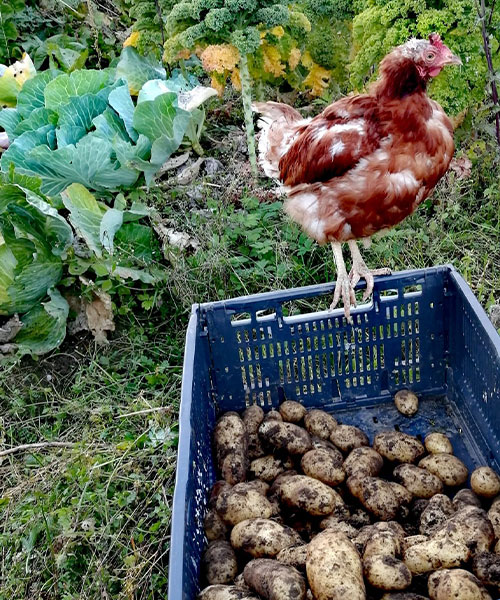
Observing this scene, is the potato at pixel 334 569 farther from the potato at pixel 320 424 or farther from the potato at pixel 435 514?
the potato at pixel 320 424

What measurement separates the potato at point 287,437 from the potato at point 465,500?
428 mm

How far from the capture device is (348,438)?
1934 millimetres

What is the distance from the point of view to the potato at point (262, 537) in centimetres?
153

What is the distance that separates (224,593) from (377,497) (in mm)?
497

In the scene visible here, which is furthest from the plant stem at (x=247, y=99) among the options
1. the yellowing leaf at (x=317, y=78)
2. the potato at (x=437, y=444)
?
the potato at (x=437, y=444)

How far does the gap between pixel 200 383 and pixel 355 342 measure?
55 cm

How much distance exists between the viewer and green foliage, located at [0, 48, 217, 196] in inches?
111

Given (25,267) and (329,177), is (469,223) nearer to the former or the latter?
(329,177)

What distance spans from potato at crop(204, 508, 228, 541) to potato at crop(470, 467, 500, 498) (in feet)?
2.21

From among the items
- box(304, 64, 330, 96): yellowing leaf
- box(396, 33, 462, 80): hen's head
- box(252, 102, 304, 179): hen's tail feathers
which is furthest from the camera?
box(304, 64, 330, 96): yellowing leaf

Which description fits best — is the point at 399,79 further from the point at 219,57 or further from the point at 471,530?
the point at 471,530

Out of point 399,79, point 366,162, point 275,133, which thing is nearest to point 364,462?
point 366,162

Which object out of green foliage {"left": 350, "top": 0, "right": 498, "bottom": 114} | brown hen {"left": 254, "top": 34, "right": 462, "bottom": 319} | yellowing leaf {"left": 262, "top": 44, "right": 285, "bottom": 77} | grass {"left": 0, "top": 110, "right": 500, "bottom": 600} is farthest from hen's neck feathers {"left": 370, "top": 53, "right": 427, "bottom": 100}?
yellowing leaf {"left": 262, "top": 44, "right": 285, "bottom": 77}

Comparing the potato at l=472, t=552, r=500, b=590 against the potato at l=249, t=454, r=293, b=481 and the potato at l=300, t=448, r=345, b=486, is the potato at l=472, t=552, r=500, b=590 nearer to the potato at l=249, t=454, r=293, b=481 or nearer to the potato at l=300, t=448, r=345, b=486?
the potato at l=300, t=448, r=345, b=486
